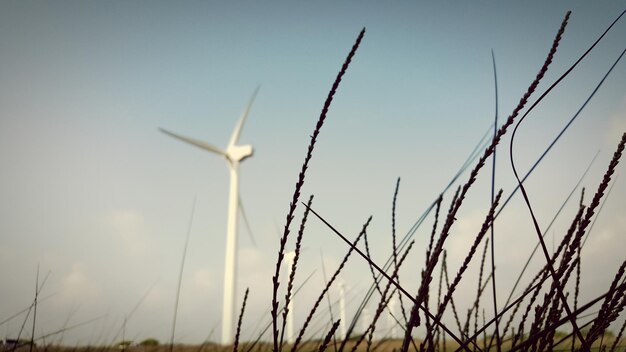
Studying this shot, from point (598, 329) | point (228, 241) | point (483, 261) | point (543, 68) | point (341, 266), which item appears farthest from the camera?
point (228, 241)

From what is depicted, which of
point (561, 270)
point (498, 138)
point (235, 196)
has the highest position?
point (235, 196)

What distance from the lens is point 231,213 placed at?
65.2ft

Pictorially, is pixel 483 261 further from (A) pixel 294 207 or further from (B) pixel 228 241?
(B) pixel 228 241

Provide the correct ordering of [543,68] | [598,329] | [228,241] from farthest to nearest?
1. [228,241]
2. [598,329]
3. [543,68]

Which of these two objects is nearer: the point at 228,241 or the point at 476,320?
the point at 476,320

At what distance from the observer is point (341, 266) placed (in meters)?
1.55

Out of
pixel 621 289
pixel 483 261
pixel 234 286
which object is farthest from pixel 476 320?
pixel 234 286

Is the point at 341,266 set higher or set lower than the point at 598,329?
higher

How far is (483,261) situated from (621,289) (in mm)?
950

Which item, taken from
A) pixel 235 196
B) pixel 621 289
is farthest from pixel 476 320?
pixel 235 196

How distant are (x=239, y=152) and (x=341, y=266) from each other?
18.9 metres

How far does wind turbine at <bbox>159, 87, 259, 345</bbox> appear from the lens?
63.0 ft

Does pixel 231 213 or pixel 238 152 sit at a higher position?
pixel 238 152

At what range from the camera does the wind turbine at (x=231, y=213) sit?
19.2 metres
